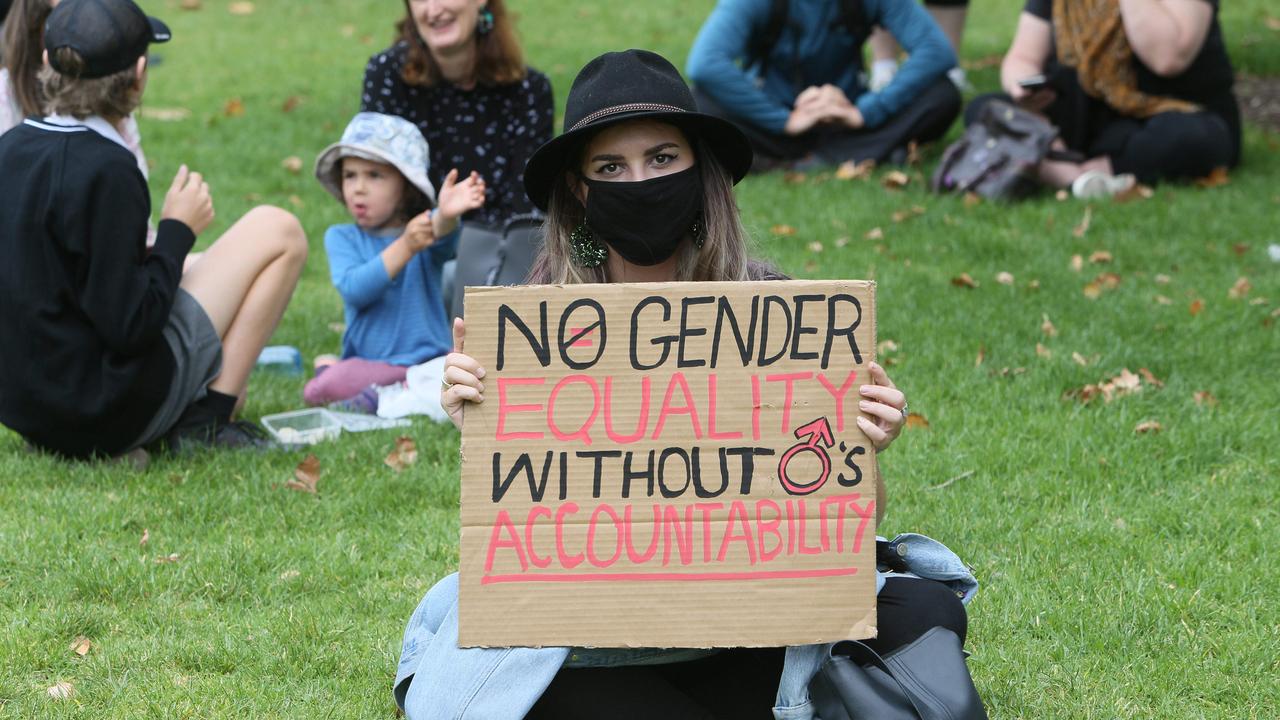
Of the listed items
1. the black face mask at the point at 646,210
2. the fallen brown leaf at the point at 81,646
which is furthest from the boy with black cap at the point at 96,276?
the black face mask at the point at 646,210

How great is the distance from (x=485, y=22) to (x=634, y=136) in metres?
3.12

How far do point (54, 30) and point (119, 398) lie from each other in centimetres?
118

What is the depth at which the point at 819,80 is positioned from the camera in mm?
8766

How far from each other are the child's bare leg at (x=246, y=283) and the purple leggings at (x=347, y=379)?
47 cm

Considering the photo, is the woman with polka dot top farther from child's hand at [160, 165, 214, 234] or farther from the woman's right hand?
the woman's right hand

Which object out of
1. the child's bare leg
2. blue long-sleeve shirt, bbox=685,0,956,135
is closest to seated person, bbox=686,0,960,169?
blue long-sleeve shirt, bbox=685,0,956,135

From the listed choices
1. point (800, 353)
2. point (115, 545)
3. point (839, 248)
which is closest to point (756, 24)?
point (839, 248)

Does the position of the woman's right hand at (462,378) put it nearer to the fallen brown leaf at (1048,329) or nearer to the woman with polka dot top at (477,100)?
the woman with polka dot top at (477,100)

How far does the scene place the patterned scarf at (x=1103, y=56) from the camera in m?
7.63

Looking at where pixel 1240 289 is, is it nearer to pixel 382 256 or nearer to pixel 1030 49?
pixel 1030 49

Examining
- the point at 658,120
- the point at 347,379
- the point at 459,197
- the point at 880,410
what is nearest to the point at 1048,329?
the point at 459,197

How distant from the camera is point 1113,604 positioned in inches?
142

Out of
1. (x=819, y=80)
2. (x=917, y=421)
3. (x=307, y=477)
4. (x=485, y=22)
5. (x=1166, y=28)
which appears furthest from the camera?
(x=819, y=80)

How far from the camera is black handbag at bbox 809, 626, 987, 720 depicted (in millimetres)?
2705
